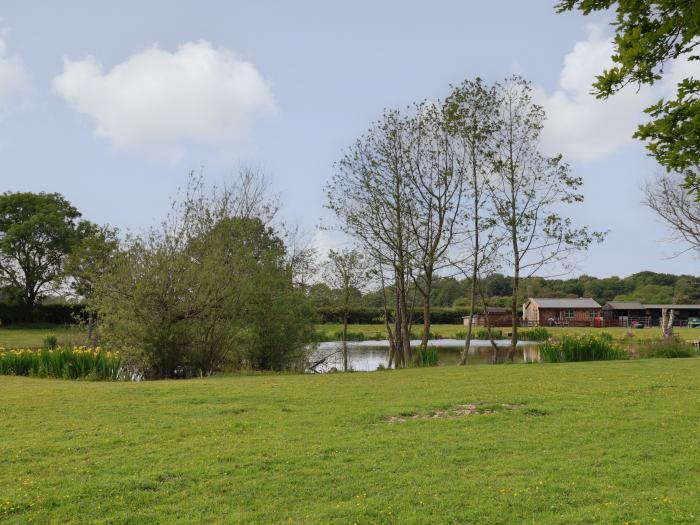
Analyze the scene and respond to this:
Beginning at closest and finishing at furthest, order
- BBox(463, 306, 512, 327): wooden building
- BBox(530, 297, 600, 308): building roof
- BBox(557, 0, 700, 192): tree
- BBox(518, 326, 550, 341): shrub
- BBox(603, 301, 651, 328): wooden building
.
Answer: BBox(557, 0, 700, 192): tree, BBox(518, 326, 550, 341): shrub, BBox(463, 306, 512, 327): wooden building, BBox(603, 301, 651, 328): wooden building, BBox(530, 297, 600, 308): building roof

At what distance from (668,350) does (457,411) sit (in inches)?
642

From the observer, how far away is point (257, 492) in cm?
579

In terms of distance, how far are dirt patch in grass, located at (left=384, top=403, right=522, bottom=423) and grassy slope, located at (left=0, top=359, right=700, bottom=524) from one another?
25cm

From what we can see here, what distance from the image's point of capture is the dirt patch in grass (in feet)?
30.1

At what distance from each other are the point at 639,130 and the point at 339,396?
7.78 m

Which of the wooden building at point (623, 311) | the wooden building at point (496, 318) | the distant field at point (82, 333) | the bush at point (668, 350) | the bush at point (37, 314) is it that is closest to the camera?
the bush at point (668, 350)

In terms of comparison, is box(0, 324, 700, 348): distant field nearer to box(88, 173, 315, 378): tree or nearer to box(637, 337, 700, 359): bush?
box(88, 173, 315, 378): tree

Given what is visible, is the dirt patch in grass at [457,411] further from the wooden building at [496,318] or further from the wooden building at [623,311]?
the wooden building at [623,311]

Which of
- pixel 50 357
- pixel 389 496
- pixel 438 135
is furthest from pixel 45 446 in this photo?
pixel 438 135

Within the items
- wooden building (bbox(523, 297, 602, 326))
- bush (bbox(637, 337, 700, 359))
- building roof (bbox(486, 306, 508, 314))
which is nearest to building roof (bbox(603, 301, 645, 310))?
wooden building (bbox(523, 297, 602, 326))

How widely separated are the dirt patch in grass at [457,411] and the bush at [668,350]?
596 inches

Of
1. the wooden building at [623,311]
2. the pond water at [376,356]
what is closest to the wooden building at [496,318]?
the wooden building at [623,311]

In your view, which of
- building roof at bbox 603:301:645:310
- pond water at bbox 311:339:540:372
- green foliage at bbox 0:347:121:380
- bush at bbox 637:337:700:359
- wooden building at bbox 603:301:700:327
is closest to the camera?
green foliage at bbox 0:347:121:380

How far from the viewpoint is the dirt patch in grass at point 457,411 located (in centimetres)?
919
